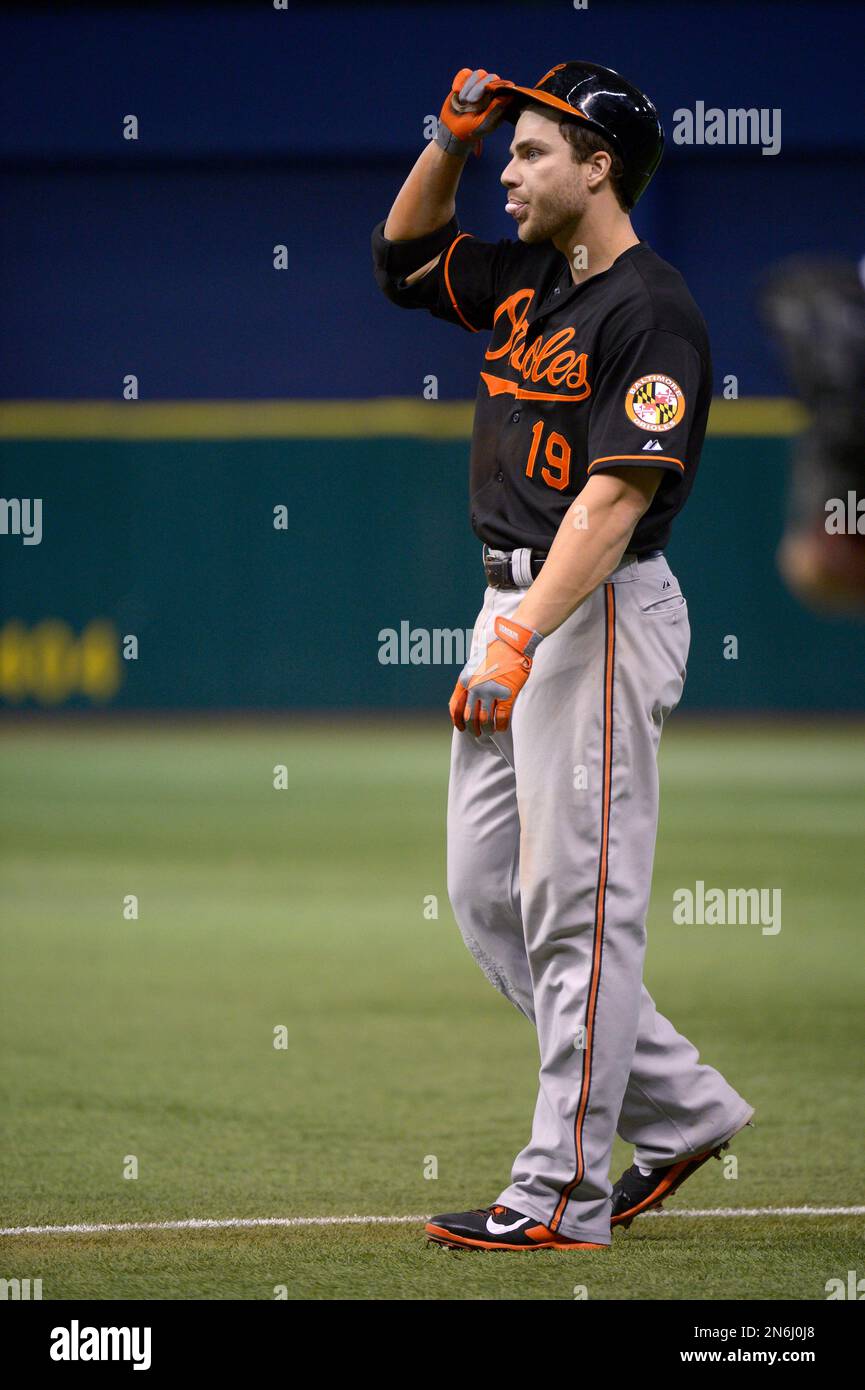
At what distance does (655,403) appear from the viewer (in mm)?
3785

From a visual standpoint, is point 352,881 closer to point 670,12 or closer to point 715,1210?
point 715,1210

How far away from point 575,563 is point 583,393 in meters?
0.40

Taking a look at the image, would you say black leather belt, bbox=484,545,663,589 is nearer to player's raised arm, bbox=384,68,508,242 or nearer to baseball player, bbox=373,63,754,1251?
baseball player, bbox=373,63,754,1251

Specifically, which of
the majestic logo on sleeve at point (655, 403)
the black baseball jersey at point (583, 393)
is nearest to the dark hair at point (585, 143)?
the black baseball jersey at point (583, 393)

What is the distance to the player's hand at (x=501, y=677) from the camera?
3.73m

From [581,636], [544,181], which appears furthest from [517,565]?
[544,181]

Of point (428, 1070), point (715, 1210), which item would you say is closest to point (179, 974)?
point (428, 1070)

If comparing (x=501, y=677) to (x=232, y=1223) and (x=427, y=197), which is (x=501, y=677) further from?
(x=232, y=1223)

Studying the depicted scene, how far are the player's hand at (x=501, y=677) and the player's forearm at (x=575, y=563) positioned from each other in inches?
1.2

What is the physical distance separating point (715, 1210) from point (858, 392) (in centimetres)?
278

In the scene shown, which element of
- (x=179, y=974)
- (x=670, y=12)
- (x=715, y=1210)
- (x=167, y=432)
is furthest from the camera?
(x=670, y=12)

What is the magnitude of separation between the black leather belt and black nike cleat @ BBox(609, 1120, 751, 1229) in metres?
1.22

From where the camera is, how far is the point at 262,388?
19844 mm

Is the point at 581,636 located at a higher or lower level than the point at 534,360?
lower
